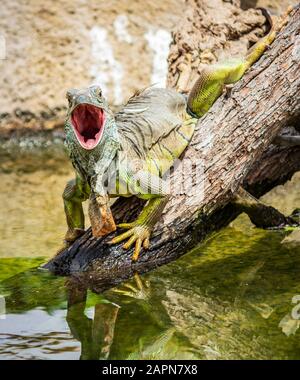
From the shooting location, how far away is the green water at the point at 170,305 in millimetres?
4816

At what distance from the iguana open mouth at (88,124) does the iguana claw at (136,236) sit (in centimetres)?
73

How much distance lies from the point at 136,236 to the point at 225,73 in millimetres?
1551

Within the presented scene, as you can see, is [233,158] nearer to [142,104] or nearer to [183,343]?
[142,104]

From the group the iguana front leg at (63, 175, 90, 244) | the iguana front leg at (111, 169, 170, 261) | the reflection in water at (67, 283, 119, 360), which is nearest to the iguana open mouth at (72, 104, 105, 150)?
the iguana front leg at (111, 169, 170, 261)

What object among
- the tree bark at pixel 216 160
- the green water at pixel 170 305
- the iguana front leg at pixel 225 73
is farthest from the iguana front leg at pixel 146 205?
the iguana front leg at pixel 225 73

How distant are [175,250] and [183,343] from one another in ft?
4.10

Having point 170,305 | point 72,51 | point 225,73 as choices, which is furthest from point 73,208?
point 72,51

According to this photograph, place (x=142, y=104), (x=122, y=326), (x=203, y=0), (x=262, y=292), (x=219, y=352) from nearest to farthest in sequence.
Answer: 1. (x=219, y=352)
2. (x=122, y=326)
3. (x=262, y=292)
4. (x=142, y=104)
5. (x=203, y=0)

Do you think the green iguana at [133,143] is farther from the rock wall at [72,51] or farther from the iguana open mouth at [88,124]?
the rock wall at [72,51]

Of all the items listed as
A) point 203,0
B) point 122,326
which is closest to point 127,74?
point 203,0

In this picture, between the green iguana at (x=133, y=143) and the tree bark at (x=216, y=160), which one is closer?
the green iguana at (x=133, y=143)

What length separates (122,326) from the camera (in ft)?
17.0

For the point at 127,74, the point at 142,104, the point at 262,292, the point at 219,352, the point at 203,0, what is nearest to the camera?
the point at 219,352

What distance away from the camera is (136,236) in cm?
573
